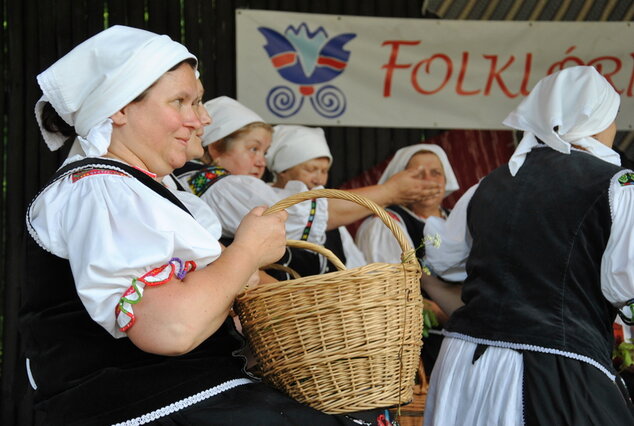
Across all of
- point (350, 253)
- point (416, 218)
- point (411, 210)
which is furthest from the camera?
point (411, 210)

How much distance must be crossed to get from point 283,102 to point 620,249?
3024 mm

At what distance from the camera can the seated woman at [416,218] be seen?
169 inches

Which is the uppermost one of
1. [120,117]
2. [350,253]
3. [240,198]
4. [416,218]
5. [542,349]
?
[120,117]

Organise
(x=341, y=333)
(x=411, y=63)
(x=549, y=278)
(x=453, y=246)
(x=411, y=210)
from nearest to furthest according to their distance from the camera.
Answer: (x=341, y=333)
(x=549, y=278)
(x=453, y=246)
(x=411, y=210)
(x=411, y=63)

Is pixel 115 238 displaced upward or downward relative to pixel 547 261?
upward

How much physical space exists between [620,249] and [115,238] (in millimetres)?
1693

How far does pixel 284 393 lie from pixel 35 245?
698mm

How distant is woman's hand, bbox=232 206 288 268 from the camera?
6.32ft

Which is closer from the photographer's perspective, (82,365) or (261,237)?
(82,365)

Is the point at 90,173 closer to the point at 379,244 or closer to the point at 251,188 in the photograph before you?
the point at 251,188

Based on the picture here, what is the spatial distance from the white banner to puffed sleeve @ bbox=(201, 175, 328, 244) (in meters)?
1.73

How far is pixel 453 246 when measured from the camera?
3.30m

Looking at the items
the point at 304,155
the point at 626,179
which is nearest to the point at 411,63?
the point at 304,155

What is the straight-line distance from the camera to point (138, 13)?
5.30m
